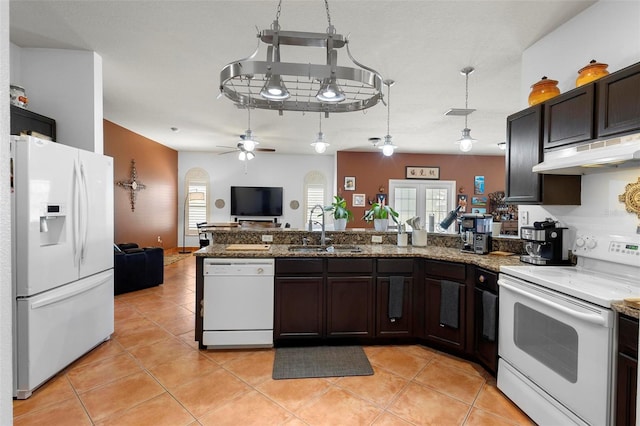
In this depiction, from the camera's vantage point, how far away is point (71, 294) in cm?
238

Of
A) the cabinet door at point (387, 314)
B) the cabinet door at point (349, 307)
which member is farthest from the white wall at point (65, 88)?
the cabinet door at point (387, 314)

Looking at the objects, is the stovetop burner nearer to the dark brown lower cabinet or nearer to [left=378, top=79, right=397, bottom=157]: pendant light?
the dark brown lower cabinet

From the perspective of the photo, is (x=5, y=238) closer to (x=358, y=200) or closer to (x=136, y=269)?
(x=136, y=269)

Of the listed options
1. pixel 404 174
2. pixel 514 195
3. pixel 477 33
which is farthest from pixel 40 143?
pixel 404 174

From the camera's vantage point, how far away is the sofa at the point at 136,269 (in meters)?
4.35

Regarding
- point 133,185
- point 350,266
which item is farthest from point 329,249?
point 133,185

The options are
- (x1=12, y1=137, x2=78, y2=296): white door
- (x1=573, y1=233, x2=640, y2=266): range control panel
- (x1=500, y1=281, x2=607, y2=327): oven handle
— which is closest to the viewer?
(x1=500, y1=281, x2=607, y2=327): oven handle

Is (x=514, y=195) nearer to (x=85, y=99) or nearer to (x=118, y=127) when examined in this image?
(x=85, y=99)

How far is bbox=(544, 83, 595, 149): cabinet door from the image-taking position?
6.25 feet

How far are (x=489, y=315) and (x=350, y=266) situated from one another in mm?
1165

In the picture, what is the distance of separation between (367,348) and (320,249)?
104cm

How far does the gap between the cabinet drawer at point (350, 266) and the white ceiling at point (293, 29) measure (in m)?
1.95

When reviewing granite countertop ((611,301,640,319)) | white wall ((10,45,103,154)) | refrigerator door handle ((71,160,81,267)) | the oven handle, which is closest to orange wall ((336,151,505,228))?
white wall ((10,45,103,154))

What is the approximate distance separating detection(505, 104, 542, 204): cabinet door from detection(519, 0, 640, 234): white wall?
1.00ft
